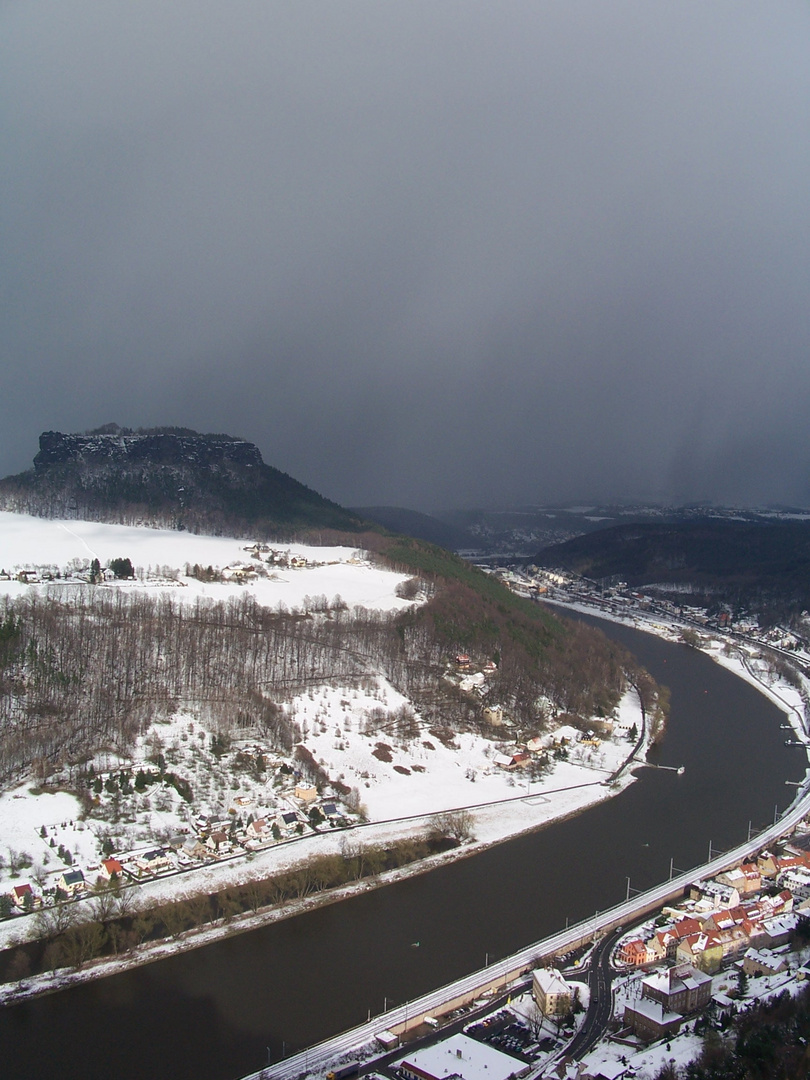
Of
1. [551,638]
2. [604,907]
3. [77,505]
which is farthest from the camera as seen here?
[77,505]

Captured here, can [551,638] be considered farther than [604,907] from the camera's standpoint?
Yes

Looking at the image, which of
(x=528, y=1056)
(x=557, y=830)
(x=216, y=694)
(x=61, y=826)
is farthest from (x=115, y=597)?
(x=528, y=1056)

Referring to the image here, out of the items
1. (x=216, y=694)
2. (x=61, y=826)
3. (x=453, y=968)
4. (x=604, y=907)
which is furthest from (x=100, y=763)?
(x=604, y=907)

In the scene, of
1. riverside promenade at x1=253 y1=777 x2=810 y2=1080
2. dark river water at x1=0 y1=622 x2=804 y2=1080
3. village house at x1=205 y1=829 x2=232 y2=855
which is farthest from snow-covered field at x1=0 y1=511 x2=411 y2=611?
riverside promenade at x1=253 y1=777 x2=810 y2=1080

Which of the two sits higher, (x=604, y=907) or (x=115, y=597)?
(x=115, y=597)

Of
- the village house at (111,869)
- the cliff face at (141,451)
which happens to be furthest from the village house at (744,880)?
the cliff face at (141,451)

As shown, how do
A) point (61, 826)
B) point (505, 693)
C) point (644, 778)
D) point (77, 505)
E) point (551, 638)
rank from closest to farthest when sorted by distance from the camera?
point (61, 826), point (644, 778), point (505, 693), point (551, 638), point (77, 505)

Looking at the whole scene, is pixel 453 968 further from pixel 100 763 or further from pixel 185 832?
pixel 100 763

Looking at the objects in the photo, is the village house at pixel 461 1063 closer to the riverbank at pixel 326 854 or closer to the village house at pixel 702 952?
the village house at pixel 702 952
